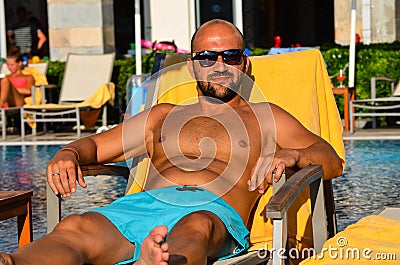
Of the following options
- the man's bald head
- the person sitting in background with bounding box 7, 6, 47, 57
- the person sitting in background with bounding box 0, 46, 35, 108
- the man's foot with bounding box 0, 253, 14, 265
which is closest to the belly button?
the man's bald head

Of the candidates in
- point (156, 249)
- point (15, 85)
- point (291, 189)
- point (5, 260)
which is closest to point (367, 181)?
point (291, 189)

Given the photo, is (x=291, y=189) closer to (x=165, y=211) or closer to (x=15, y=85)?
(x=165, y=211)

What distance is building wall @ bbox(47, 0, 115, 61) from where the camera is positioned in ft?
48.5

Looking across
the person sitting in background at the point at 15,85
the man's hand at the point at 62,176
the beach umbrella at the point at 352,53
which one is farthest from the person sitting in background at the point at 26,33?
the man's hand at the point at 62,176

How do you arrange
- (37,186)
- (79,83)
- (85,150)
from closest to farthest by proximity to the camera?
(85,150) → (37,186) → (79,83)

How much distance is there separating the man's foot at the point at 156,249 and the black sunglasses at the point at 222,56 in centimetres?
129

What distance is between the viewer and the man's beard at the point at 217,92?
4.37m

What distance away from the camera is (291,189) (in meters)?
3.44

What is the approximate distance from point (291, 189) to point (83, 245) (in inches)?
30.8

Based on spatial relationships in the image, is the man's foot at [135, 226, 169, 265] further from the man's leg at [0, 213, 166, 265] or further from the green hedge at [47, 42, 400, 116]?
the green hedge at [47, 42, 400, 116]

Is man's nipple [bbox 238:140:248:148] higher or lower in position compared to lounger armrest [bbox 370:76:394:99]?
higher

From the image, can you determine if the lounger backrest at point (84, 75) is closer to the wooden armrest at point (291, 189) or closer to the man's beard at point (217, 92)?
the man's beard at point (217, 92)

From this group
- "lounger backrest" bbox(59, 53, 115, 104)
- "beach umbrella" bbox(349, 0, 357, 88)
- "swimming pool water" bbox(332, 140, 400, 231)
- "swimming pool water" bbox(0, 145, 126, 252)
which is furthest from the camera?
"lounger backrest" bbox(59, 53, 115, 104)

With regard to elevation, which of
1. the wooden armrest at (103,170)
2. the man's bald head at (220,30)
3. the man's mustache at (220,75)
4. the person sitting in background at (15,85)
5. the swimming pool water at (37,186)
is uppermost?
the man's bald head at (220,30)
